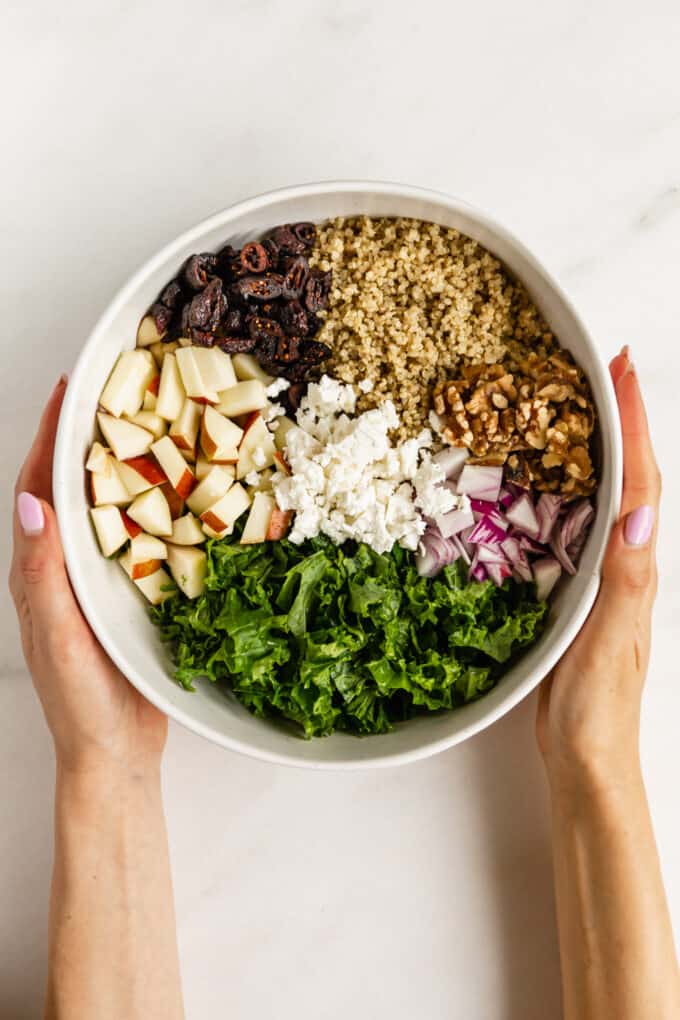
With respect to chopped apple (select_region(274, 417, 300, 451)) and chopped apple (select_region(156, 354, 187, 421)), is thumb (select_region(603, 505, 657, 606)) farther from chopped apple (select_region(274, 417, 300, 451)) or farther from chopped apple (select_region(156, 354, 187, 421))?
chopped apple (select_region(156, 354, 187, 421))

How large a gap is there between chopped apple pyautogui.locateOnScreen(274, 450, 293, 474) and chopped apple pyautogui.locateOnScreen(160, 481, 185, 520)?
0.19 m

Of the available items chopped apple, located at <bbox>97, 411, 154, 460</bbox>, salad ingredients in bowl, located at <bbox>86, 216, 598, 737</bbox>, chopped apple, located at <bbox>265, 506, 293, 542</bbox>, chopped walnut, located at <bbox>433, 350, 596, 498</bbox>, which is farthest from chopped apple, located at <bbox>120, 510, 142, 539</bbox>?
chopped walnut, located at <bbox>433, 350, 596, 498</bbox>

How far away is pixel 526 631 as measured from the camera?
154 centimetres

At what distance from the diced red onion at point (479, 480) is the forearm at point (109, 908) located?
833mm

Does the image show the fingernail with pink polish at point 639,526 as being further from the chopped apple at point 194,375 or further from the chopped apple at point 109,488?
the chopped apple at point 109,488

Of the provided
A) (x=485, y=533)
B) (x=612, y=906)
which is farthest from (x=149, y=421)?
(x=612, y=906)

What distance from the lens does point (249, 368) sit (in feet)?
5.20

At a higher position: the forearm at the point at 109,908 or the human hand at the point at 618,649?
the human hand at the point at 618,649

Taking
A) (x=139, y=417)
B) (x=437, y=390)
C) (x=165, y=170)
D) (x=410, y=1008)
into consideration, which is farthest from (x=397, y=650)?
(x=165, y=170)

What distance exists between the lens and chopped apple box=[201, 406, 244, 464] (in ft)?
5.04

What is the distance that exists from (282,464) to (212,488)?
14 centimetres

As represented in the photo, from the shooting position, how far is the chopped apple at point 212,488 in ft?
5.04

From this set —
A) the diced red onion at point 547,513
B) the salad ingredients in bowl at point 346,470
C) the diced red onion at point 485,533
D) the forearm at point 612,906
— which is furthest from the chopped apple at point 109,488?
the forearm at point 612,906

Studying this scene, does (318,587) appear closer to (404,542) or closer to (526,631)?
(404,542)
